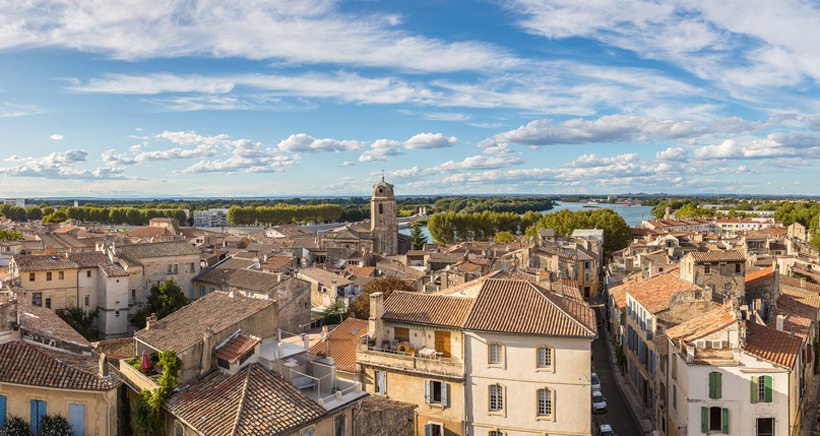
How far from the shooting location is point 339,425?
59.4 ft

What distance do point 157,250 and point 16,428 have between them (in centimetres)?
3732

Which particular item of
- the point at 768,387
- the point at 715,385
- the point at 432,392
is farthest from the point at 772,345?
the point at 432,392

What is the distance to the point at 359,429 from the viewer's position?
762 inches

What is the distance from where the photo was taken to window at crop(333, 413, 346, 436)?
17.8m

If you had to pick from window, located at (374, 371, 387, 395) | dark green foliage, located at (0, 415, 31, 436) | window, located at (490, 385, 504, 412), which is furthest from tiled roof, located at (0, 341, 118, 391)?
window, located at (490, 385, 504, 412)

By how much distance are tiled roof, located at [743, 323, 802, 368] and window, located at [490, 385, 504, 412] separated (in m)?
9.50

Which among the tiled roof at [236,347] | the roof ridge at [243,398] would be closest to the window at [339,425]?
the roof ridge at [243,398]

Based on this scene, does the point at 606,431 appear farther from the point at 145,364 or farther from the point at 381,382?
the point at 145,364

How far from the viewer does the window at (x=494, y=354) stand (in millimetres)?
24328

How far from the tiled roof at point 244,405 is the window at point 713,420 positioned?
15.7 meters

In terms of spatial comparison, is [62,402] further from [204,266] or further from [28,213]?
[28,213]

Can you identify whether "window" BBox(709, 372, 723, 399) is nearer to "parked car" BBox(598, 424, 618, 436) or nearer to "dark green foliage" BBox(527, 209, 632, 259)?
"parked car" BBox(598, 424, 618, 436)

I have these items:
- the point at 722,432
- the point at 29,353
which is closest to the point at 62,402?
the point at 29,353

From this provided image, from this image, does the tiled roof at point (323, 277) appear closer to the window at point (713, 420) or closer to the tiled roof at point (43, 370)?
the window at point (713, 420)
